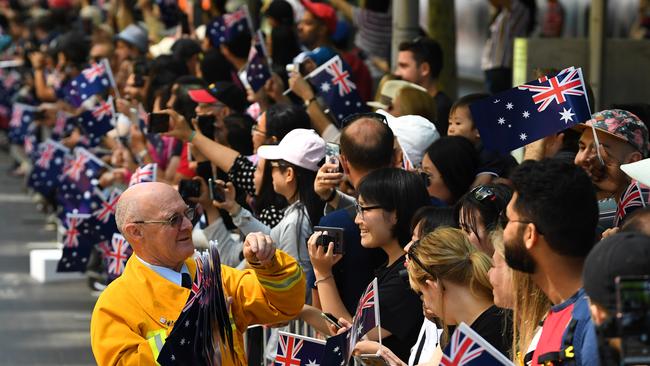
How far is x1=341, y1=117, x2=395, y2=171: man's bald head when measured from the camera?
745 cm

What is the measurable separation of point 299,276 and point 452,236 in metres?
0.77

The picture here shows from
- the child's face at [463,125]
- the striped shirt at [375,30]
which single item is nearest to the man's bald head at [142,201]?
the child's face at [463,125]

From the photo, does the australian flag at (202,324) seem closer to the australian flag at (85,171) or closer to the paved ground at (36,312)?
the paved ground at (36,312)

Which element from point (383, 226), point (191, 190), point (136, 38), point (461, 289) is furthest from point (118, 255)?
point (136, 38)

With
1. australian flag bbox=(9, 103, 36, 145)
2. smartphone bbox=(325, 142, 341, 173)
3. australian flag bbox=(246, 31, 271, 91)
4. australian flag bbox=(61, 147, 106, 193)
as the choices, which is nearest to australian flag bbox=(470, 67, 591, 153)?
smartphone bbox=(325, 142, 341, 173)

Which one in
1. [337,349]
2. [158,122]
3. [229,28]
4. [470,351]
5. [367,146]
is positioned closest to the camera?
[470,351]

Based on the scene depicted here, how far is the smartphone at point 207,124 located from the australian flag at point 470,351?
6060 mm

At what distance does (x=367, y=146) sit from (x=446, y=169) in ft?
1.96

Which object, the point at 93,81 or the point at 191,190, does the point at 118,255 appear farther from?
the point at 93,81

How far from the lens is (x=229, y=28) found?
1301 cm

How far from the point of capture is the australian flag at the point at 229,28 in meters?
13.0

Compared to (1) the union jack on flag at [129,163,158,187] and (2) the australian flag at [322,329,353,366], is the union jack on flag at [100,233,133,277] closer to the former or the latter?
(1) the union jack on flag at [129,163,158,187]

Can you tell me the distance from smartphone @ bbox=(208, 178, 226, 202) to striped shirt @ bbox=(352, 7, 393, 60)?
21.0 feet

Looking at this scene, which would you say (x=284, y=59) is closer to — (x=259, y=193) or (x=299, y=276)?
(x=259, y=193)
